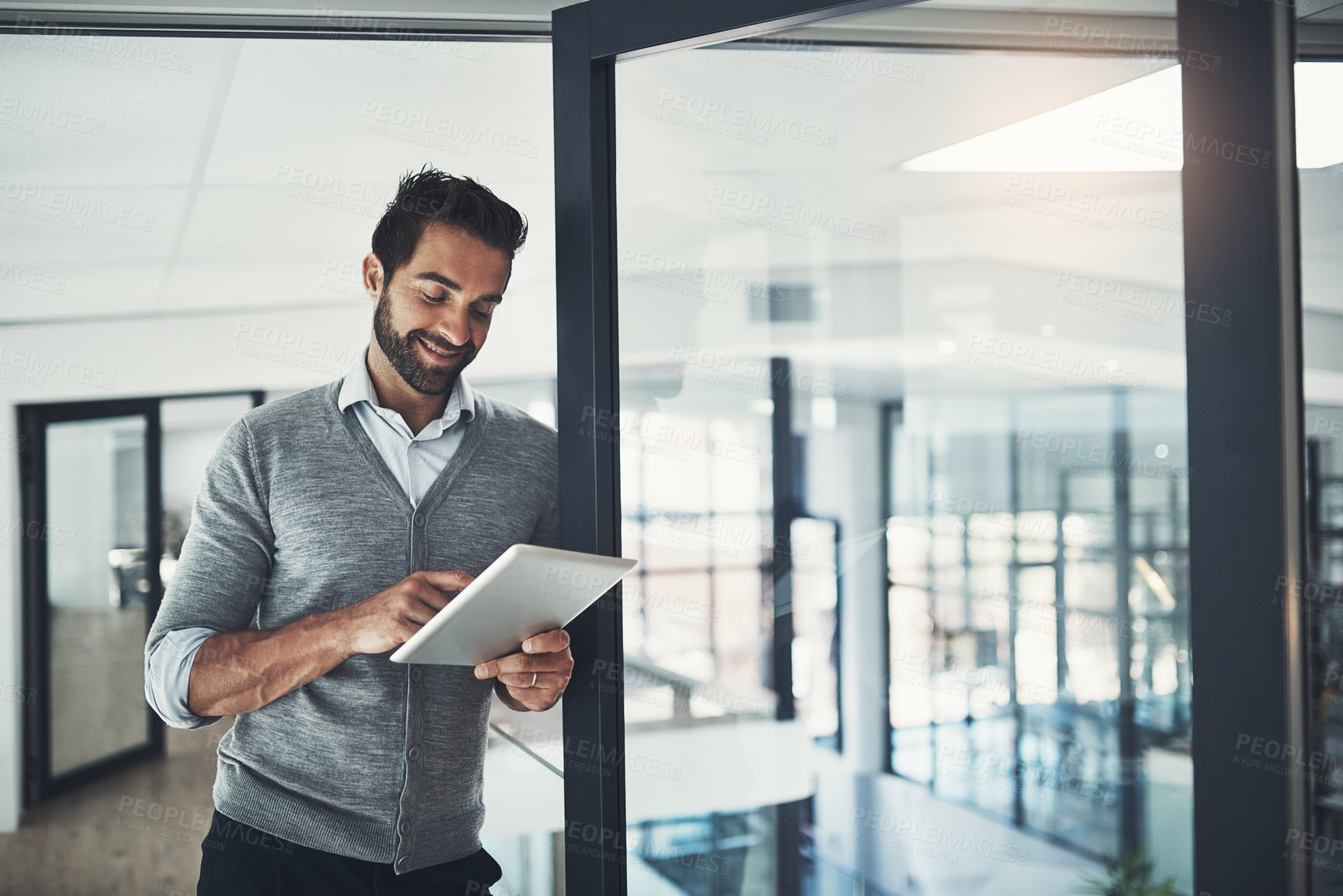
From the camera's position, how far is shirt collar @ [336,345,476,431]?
138 centimetres

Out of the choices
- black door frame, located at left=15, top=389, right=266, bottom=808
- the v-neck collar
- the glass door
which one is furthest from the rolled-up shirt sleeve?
the glass door

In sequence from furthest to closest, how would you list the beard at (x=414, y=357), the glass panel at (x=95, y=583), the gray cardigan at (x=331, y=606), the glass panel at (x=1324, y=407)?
the glass panel at (x=95, y=583)
the beard at (x=414, y=357)
the gray cardigan at (x=331, y=606)
the glass panel at (x=1324, y=407)

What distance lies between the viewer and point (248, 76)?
72.2 inches

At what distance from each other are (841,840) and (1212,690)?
0.56 meters

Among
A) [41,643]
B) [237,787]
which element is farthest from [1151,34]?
[41,643]

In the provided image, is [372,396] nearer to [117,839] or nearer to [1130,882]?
[1130,882]

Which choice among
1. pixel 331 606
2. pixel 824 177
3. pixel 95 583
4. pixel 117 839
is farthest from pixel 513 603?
pixel 95 583

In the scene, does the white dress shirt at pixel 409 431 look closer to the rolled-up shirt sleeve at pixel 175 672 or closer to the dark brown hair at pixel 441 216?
the rolled-up shirt sleeve at pixel 175 672

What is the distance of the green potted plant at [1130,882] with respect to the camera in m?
1.18

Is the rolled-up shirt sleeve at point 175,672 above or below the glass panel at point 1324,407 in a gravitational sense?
below

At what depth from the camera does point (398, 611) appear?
1.14 m

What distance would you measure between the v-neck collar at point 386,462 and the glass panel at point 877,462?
0.28 meters

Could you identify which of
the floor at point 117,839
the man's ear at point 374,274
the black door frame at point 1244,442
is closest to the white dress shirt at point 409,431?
the man's ear at point 374,274

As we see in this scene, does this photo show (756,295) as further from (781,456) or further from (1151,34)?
(1151,34)
